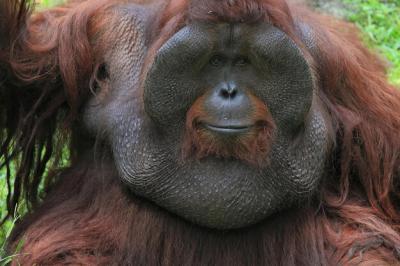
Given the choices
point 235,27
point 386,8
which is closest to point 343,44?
point 235,27

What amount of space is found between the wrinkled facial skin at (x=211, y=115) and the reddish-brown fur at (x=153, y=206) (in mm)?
92

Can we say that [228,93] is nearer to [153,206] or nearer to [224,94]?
[224,94]

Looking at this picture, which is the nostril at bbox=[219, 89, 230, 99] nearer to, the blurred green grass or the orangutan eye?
the orangutan eye

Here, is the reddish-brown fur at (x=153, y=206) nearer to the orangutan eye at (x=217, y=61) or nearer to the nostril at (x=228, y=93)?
the orangutan eye at (x=217, y=61)

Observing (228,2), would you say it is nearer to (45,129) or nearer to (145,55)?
(145,55)

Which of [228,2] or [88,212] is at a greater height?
[228,2]

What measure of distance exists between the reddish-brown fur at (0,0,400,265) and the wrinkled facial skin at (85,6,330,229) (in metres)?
0.09

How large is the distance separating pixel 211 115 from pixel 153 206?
470 mm

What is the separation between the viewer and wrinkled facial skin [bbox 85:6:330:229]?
10.4ft

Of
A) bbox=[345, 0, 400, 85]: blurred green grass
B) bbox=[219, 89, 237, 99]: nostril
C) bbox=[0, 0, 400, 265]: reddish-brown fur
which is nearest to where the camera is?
bbox=[219, 89, 237, 99]: nostril

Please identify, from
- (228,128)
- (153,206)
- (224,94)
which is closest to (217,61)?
(224,94)

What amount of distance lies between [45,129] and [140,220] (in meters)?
0.61

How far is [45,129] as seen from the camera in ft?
12.2

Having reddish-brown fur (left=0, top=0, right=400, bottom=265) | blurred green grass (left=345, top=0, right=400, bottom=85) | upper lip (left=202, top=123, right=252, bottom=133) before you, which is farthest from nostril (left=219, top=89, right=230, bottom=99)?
blurred green grass (left=345, top=0, right=400, bottom=85)
